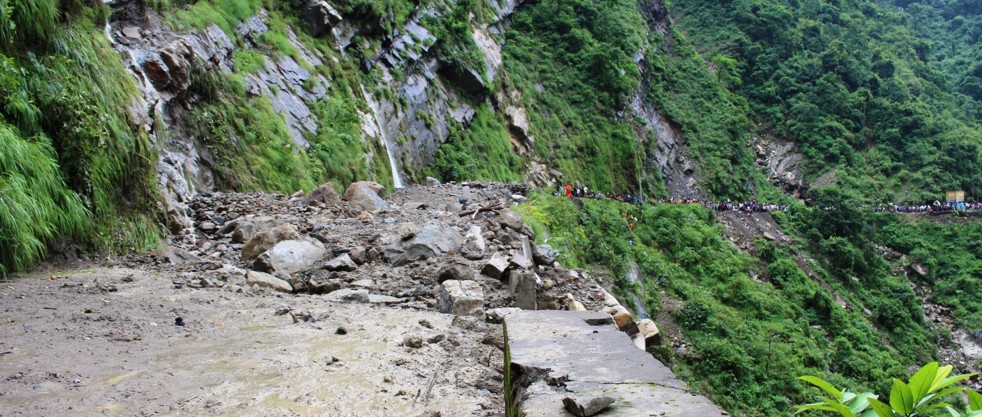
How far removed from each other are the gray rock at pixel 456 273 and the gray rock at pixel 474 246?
0.66 metres

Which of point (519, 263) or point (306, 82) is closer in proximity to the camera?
point (519, 263)

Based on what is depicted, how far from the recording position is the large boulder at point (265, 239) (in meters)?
7.09

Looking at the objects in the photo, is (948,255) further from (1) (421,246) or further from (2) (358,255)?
(2) (358,255)

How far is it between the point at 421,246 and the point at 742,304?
19088 millimetres

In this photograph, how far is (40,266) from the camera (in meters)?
5.80

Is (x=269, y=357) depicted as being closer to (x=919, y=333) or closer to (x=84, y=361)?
(x=84, y=361)

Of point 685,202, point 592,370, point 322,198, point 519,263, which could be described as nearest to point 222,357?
point 592,370

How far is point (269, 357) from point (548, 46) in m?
37.3

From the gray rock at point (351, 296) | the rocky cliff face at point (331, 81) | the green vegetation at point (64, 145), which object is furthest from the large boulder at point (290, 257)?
the rocky cliff face at point (331, 81)

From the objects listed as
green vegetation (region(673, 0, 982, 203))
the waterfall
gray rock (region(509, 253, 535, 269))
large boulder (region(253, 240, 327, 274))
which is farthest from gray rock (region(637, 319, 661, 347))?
green vegetation (region(673, 0, 982, 203))

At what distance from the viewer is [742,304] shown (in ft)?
74.1

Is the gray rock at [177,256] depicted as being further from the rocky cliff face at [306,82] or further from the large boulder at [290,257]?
the large boulder at [290,257]

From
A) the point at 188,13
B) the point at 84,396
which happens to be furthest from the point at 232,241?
the point at 188,13

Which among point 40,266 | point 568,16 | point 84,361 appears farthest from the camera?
point 568,16
